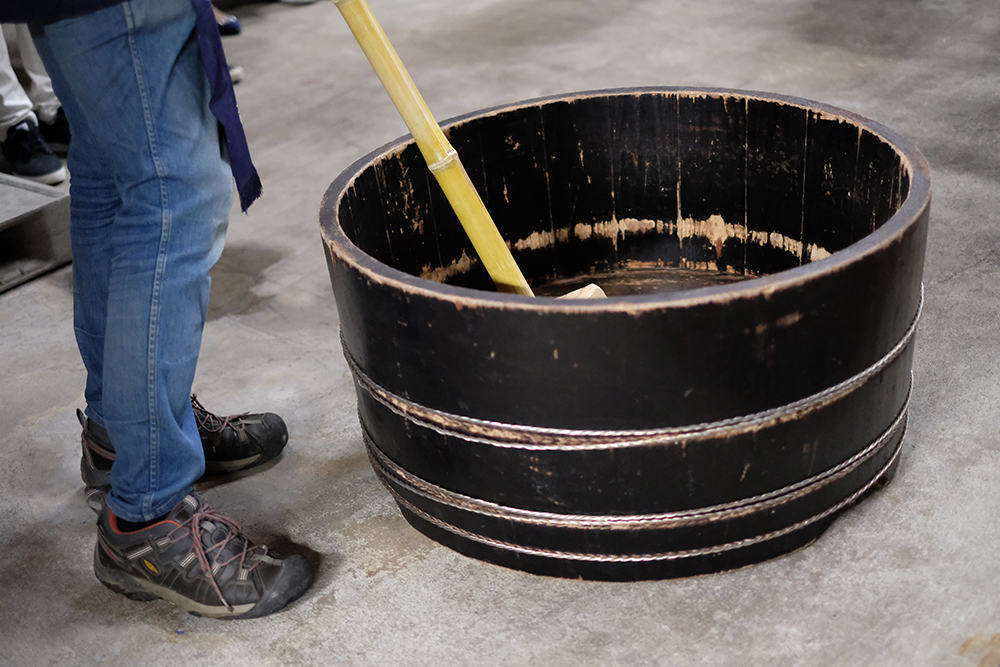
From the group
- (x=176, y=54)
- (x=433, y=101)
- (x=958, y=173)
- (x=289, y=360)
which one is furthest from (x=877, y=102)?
(x=176, y=54)

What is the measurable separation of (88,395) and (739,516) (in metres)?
1.24

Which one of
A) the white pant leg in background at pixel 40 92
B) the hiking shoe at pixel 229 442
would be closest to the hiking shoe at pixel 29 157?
the white pant leg in background at pixel 40 92

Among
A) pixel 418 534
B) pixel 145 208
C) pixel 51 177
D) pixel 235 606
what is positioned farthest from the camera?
pixel 51 177

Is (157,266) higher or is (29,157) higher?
(157,266)

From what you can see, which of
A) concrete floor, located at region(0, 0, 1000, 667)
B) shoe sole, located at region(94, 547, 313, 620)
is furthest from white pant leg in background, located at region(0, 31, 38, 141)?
shoe sole, located at region(94, 547, 313, 620)

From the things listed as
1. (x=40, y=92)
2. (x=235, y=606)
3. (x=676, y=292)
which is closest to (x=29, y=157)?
(x=40, y=92)

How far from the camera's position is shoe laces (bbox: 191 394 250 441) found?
2035 mm

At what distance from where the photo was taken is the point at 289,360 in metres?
2.50

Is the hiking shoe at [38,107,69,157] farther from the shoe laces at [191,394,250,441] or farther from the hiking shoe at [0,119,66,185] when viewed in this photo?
the shoe laces at [191,394,250,441]

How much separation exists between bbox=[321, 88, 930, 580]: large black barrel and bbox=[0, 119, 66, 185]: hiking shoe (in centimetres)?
219

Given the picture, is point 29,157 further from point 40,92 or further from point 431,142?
point 431,142

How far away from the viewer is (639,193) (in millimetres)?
2326

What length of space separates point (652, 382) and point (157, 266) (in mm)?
798

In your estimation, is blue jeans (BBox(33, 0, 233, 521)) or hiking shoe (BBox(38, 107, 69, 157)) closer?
blue jeans (BBox(33, 0, 233, 521))
